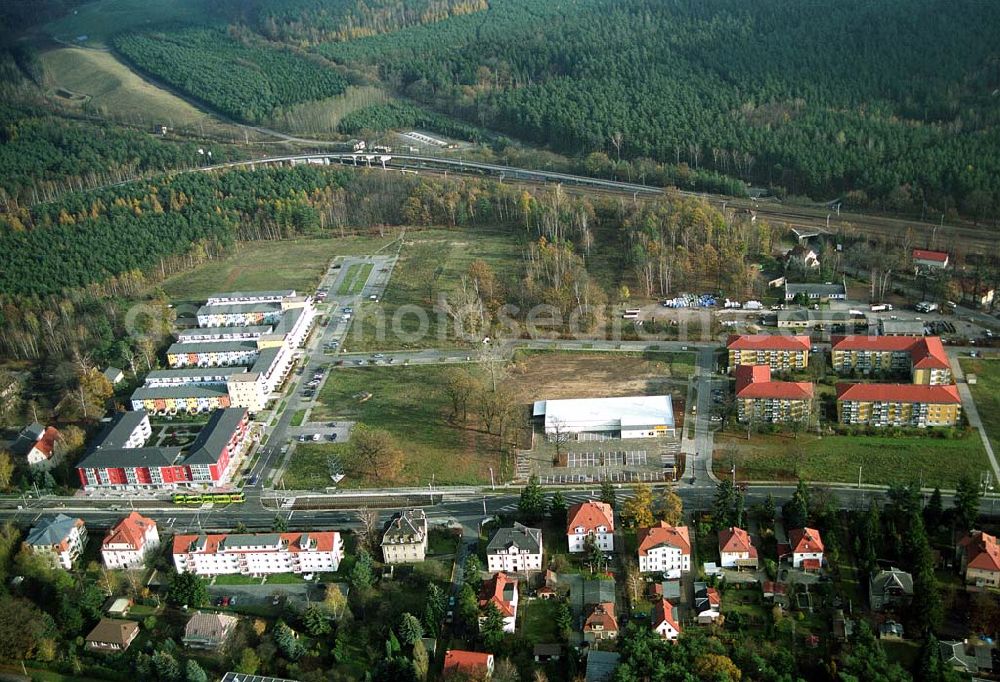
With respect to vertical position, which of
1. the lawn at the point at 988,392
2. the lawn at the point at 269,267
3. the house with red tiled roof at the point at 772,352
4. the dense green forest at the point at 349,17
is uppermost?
the dense green forest at the point at 349,17

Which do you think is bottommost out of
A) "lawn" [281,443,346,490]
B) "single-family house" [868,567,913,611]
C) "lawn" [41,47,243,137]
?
"lawn" [281,443,346,490]

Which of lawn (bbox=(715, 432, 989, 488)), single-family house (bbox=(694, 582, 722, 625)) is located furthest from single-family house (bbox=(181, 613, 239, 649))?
lawn (bbox=(715, 432, 989, 488))

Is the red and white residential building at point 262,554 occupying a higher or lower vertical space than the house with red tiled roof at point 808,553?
lower

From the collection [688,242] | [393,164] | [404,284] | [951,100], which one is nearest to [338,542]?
[404,284]

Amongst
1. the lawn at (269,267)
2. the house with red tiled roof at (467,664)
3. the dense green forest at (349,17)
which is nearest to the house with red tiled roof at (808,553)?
the house with red tiled roof at (467,664)

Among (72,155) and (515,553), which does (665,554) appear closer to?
(515,553)

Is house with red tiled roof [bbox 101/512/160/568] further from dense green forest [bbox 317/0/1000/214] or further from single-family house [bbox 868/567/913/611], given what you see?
dense green forest [bbox 317/0/1000/214]

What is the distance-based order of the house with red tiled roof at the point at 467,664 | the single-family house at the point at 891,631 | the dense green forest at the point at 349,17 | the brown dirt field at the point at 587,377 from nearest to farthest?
1. the house with red tiled roof at the point at 467,664
2. the single-family house at the point at 891,631
3. the brown dirt field at the point at 587,377
4. the dense green forest at the point at 349,17

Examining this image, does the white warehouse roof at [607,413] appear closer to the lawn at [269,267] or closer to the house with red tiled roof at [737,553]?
the house with red tiled roof at [737,553]
